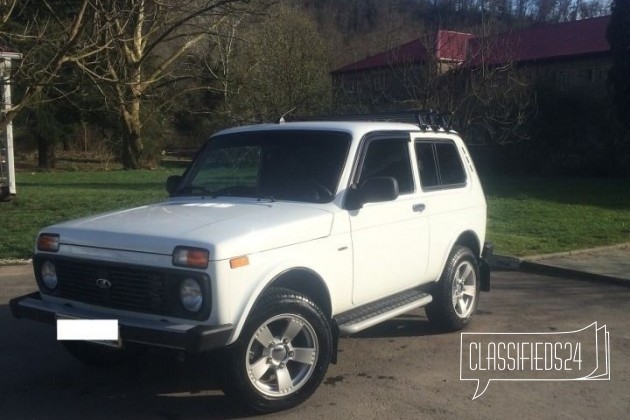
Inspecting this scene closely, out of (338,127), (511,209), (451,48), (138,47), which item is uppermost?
(138,47)

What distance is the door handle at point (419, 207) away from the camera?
6319mm

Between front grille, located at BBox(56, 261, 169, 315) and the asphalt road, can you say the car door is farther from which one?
front grille, located at BBox(56, 261, 169, 315)

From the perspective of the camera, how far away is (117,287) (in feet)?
15.7

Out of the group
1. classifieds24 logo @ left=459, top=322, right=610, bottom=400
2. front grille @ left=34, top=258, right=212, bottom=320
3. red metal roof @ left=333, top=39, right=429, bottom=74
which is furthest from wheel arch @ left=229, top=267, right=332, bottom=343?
red metal roof @ left=333, top=39, right=429, bottom=74

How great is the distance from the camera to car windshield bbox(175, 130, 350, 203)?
580cm

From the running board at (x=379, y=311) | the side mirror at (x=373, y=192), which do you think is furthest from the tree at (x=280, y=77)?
the side mirror at (x=373, y=192)

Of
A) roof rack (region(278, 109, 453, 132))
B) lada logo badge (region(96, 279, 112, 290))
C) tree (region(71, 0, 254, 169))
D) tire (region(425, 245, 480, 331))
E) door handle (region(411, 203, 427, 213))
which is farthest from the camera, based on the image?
tree (region(71, 0, 254, 169))

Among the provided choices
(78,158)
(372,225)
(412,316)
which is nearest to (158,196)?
(412,316)

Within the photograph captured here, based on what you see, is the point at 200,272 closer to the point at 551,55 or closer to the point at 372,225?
the point at 372,225

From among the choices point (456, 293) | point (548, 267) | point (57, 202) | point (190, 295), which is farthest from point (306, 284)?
point (57, 202)

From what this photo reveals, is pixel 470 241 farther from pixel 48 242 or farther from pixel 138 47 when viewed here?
pixel 138 47

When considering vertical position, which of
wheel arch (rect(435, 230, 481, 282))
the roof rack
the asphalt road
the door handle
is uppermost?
the roof rack

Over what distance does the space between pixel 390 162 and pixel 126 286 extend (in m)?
2.66

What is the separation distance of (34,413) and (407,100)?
16.5 m
